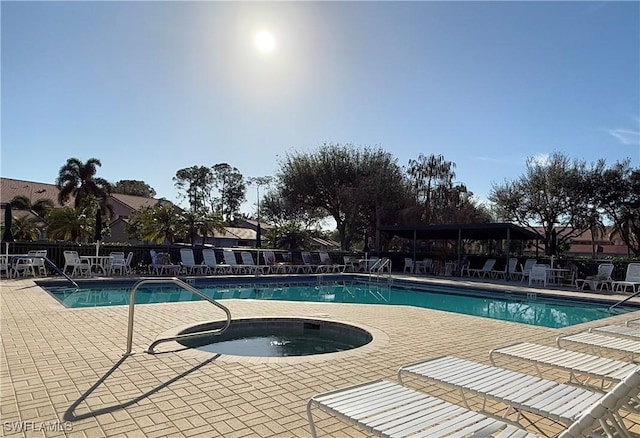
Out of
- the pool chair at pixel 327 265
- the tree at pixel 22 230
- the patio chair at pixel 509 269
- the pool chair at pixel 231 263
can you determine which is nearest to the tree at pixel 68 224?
the tree at pixel 22 230

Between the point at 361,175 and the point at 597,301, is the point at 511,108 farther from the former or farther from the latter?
the point at 361,175

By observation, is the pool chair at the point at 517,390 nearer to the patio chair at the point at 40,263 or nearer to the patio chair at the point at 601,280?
the patio chair at the point at 601,280

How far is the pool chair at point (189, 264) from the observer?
15.1 meters

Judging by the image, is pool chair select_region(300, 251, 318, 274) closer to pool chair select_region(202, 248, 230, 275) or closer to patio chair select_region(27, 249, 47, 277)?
pool chair select_region(202, 248, 230, 275)

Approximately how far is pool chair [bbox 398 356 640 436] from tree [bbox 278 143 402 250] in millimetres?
21387

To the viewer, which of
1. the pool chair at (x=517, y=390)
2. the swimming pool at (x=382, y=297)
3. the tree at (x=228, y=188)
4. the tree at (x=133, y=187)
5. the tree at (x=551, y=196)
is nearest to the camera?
the pool chair at (x=517, y=390)

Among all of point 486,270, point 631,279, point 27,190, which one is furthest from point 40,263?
point 27,190

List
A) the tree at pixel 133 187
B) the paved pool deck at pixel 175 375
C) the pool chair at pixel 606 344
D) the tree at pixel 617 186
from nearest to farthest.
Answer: the paved pool deck at pixel 175 375, the pool chair at pixel 606 344, the tree at pixel 617 186, the tree at pixel 133 187

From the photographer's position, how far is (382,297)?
12.6 m

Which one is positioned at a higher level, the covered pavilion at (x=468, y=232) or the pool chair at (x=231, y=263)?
the covered pavilion at (x=468, y=232)

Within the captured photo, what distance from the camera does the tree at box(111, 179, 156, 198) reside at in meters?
48.6

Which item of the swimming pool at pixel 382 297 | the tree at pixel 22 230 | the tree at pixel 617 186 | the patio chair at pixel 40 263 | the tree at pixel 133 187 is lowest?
the swimming pool at pixel 382 297

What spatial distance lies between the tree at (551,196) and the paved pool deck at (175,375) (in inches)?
716

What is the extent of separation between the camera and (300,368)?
4207 mm
